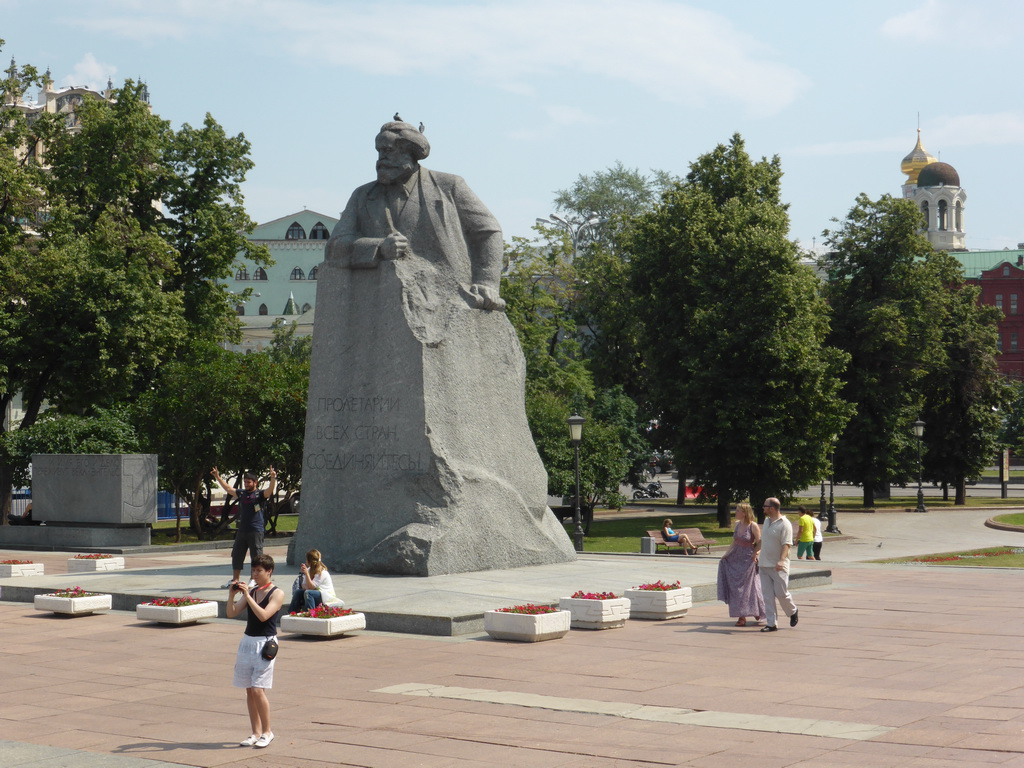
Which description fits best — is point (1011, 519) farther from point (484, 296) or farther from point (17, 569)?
point (17, 569)

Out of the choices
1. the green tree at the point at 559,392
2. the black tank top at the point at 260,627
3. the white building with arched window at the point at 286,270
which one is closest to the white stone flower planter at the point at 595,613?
the black tank top at the point at 260,627

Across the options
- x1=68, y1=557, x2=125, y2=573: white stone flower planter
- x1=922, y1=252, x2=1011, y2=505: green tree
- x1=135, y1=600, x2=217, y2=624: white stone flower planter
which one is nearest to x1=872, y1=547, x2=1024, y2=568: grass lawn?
x1=135, y1=600, x2=217, y2=624: white stone flower planter

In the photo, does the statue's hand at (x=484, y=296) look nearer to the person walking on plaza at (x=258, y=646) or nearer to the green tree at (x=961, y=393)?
the person walking on plaza at (x=258, y=646)

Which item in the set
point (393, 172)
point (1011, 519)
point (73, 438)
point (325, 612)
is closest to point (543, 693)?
point (325, 612)

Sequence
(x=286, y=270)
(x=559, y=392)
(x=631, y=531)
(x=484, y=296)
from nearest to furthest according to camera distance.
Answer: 1. (x=484, y=296)
2. (x=631, y=531)
3. (x=559, y=392)
4. (x=286, y=270)

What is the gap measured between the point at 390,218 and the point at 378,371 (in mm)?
2348

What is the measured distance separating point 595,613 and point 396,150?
7.92 m

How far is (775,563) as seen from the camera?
531 inches

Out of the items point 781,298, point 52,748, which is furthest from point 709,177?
point 52,748

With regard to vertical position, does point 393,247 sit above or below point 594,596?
above

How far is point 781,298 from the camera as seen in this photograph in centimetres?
3781

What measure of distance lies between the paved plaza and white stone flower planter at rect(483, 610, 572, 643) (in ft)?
0.54

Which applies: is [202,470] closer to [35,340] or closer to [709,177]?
[35,340]

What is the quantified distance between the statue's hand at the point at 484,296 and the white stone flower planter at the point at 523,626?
6449 millimetres
